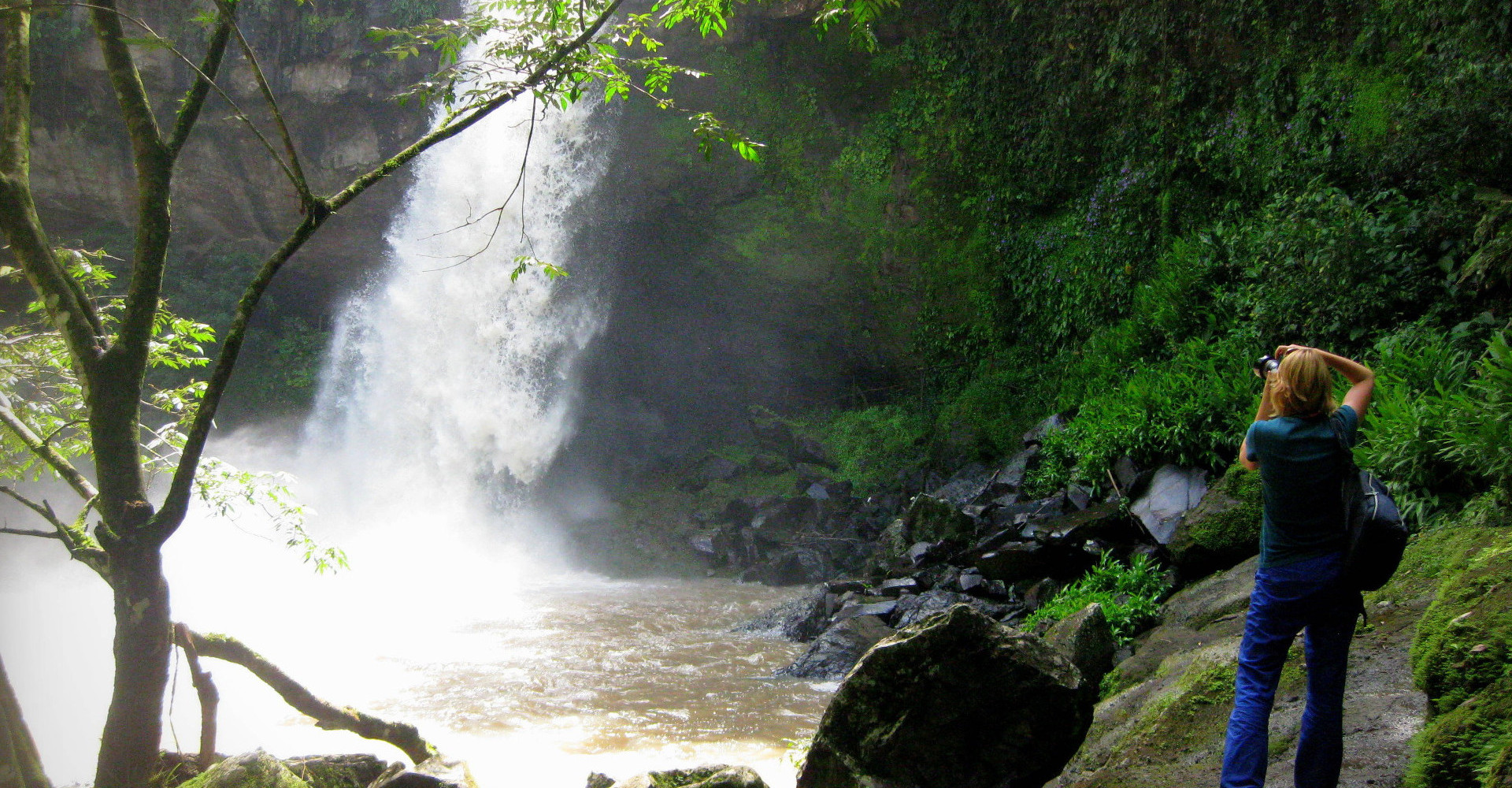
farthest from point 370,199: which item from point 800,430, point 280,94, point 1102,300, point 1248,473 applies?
point 1248,473

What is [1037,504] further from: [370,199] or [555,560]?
[370,199]

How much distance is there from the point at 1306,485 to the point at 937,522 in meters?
6.58

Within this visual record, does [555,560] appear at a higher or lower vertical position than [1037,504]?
higher

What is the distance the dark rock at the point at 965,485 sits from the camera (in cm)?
1051

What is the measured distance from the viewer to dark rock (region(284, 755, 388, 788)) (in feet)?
14.1

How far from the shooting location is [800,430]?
15.0m

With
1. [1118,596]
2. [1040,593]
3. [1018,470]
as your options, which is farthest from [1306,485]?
[1018,470]

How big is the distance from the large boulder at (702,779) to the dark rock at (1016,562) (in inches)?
159

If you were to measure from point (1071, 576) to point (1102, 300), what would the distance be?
4.43 m

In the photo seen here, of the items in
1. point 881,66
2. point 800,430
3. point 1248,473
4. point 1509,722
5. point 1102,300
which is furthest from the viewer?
point 800,430

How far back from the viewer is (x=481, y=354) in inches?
A: 612

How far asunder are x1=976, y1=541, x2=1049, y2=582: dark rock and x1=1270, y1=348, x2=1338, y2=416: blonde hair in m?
4.54

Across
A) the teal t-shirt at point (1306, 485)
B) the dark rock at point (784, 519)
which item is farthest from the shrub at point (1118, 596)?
the dark rock at point (784, 519)

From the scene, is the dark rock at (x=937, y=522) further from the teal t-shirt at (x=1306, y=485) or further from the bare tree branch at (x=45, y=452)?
the bare tree branch at (x=45, y=452)
